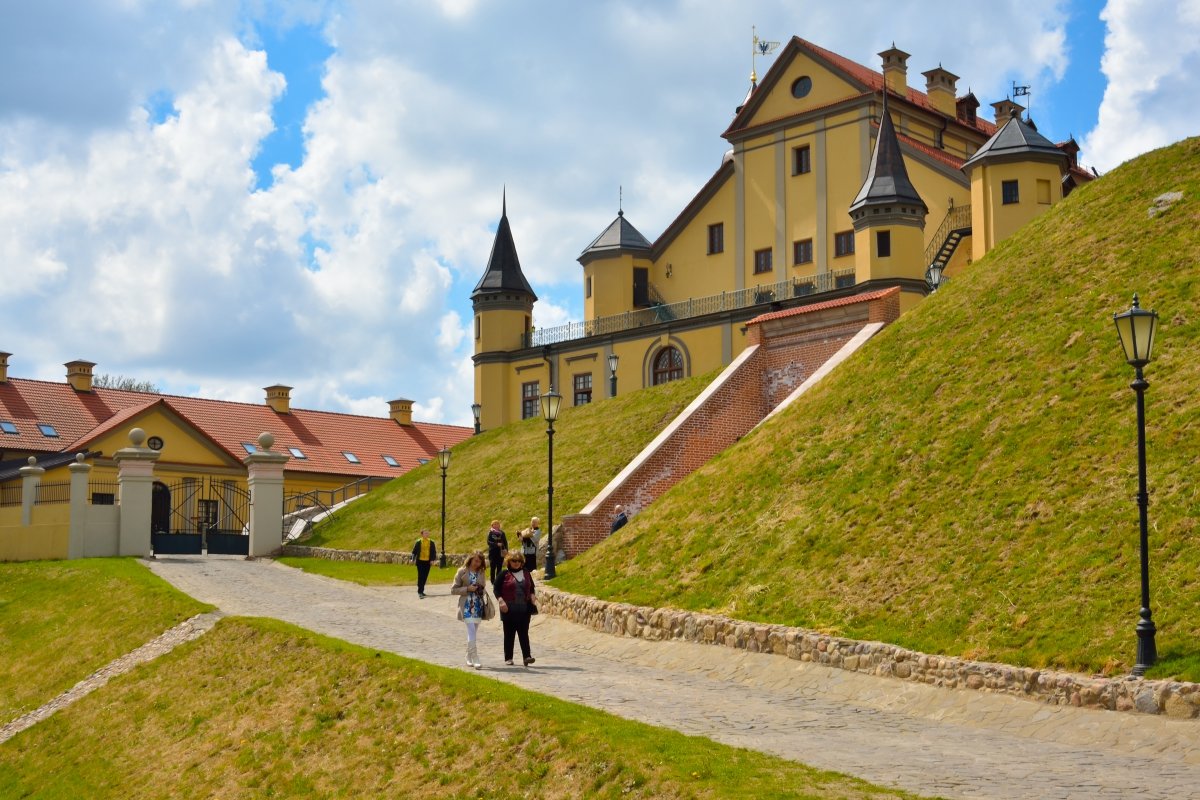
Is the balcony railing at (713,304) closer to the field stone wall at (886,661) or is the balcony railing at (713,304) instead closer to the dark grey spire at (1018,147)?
the dark grey spire at (1018,147)

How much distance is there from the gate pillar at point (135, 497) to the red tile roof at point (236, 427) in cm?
1914

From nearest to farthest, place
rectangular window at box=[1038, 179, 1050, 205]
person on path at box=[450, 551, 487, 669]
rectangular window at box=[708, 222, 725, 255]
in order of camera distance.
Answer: person on path at box=[450, 551, 487, 669] → rectangular window at box=[1038, 179, 1050, 205] → rectangular window at box=[708, 222, 725, 255]

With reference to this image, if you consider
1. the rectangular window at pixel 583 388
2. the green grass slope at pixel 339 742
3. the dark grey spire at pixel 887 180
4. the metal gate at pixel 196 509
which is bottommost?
the green grass slope at pixel 339 742

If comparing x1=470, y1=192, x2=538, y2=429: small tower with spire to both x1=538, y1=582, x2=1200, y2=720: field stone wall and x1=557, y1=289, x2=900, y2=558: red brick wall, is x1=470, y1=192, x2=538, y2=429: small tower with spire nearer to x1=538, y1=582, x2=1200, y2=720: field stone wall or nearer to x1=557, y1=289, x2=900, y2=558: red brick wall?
x1=557, y1=289, x2=900, y2=558: red brick wall

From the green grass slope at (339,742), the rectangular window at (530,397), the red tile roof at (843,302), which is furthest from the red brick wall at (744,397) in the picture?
the rectangular window at (530,397)

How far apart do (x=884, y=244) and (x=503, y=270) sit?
17590mm

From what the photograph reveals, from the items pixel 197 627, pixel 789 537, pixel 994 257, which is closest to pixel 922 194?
pixel 994 257

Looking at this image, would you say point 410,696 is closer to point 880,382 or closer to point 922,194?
point 880,382

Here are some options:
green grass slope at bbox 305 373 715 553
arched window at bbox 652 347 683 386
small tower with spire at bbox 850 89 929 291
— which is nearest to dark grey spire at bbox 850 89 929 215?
small tower with spire at bbox 850 89 929 291

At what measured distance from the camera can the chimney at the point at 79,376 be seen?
58906 millimetres

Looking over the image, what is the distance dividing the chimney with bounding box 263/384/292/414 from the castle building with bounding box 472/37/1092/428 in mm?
14497

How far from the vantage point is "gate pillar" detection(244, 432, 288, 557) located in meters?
38.1

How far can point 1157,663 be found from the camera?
14219 millimetres

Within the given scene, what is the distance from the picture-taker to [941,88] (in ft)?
180
